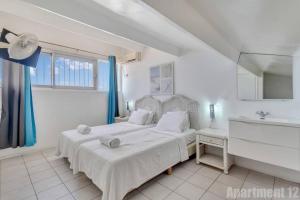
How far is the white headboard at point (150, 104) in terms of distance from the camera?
3539 mm

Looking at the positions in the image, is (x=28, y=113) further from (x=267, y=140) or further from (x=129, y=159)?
(x=267, y=140)

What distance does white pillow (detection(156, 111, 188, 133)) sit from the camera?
8.87ft

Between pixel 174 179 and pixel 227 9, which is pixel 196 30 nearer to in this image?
pixel 227 9

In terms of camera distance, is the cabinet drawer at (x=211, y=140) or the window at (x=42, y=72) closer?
the cabinet drawer at (x=211, y=140)

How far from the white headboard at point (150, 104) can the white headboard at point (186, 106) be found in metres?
0.29

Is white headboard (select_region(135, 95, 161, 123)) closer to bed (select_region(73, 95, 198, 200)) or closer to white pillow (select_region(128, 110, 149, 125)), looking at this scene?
white pillow (select_region(128, 110, 149, 125))

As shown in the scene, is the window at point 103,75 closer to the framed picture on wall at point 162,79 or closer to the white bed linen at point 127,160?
the framed picture on wall at point 162,79

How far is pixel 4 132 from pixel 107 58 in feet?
9.01

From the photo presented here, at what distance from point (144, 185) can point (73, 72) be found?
10.4 ft

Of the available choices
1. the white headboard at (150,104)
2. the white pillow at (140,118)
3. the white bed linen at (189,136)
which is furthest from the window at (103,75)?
the white bed linen at (189,136)

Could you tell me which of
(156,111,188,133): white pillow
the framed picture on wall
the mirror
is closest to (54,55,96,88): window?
the framed picture on wall

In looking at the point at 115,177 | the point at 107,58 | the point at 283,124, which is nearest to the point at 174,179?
the point at 115,177

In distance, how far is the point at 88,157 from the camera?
1.85m

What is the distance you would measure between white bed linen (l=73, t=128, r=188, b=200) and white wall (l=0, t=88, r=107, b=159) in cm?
166
